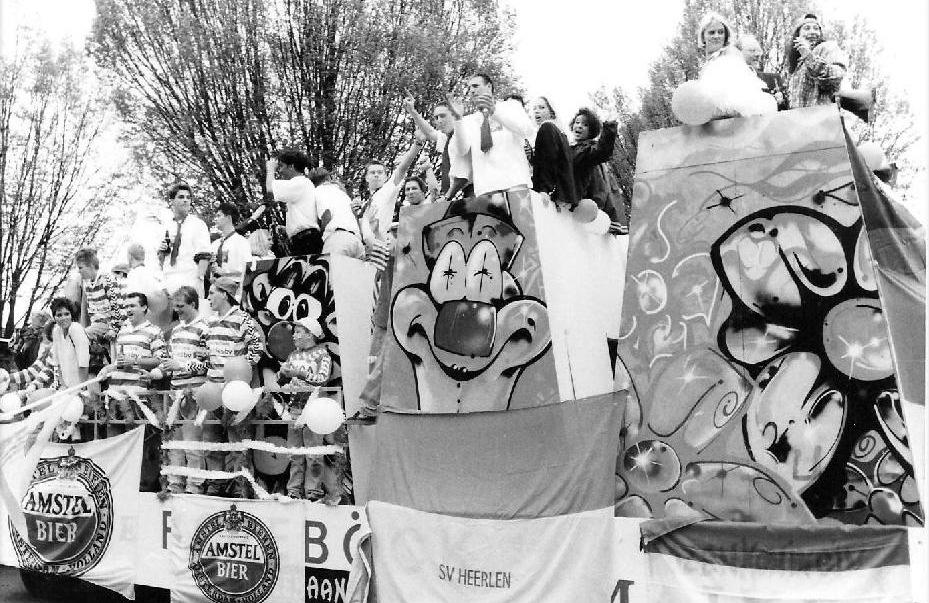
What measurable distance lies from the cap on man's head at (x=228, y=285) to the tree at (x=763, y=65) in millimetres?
12670

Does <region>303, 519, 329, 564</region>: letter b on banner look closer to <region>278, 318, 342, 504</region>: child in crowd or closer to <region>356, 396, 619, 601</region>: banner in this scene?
<region>278, 318, 342, 504</region>: child in crowd

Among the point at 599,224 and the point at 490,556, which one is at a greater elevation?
the point at 599,224

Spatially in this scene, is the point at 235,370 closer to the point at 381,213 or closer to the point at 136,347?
the point at 136,347

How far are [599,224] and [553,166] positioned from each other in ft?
2.19

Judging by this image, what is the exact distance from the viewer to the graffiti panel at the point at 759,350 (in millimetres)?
6168

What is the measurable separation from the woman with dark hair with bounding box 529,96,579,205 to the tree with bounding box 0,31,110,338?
18246 mm

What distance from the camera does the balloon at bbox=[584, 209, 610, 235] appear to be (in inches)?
321

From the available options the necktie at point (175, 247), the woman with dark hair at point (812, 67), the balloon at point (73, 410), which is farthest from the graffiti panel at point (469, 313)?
the necktie at point (175, 247)

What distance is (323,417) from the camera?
8375 millimetres

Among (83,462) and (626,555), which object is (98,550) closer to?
(83,462)

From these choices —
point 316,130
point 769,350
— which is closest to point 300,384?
point 769,350

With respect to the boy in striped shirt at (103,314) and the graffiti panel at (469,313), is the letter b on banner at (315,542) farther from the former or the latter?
the boy in striped shirt at (103,314)

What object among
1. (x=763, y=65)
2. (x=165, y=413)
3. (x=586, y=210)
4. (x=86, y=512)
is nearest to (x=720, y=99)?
(x=586, y=210)

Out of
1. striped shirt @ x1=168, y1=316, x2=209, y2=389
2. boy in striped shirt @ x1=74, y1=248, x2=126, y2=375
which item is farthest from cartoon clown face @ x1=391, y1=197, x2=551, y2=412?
boy in striped shirt @ x1=74, y1=248, x2=126, y2=375
